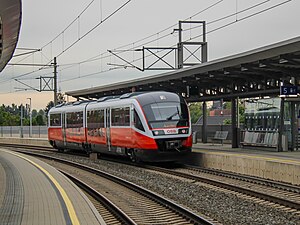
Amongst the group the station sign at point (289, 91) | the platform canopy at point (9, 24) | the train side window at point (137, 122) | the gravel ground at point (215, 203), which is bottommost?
the gravel ground at point (215, 203)

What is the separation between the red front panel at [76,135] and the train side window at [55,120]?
221 centimetres

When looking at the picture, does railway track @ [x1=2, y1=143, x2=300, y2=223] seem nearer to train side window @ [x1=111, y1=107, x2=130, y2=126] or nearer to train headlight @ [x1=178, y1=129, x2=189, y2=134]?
train headlight @ [x1=178, y1=129, x2=189, y2=134]

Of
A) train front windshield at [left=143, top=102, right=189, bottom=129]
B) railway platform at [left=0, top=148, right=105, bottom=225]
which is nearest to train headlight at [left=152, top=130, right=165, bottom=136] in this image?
train front windshield at [left=143, top=102, right=189, bottom=129]

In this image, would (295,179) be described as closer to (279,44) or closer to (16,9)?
(279,44)

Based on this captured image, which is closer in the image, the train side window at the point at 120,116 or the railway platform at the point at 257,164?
the railway platform at the point at 257,164

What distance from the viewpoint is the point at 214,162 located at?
69.1ft

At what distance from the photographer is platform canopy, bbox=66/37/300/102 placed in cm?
1769

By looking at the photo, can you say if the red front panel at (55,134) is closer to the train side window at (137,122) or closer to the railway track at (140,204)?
the train side window at (137,122)

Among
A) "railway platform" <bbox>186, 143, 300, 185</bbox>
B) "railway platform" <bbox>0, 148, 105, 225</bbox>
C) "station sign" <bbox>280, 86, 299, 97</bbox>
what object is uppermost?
"station sign" <bbox>280, 86, 299, 97</bbox>

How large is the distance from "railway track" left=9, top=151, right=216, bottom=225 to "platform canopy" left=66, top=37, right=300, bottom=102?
21.1ft

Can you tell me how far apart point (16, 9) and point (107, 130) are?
15423 mm

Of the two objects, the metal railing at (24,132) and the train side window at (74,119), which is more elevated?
the train side window at (74,119)

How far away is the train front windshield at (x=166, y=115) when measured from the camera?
67.2ft

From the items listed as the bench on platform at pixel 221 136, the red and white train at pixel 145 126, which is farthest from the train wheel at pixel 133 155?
the bench on platform at pixel 221 136
